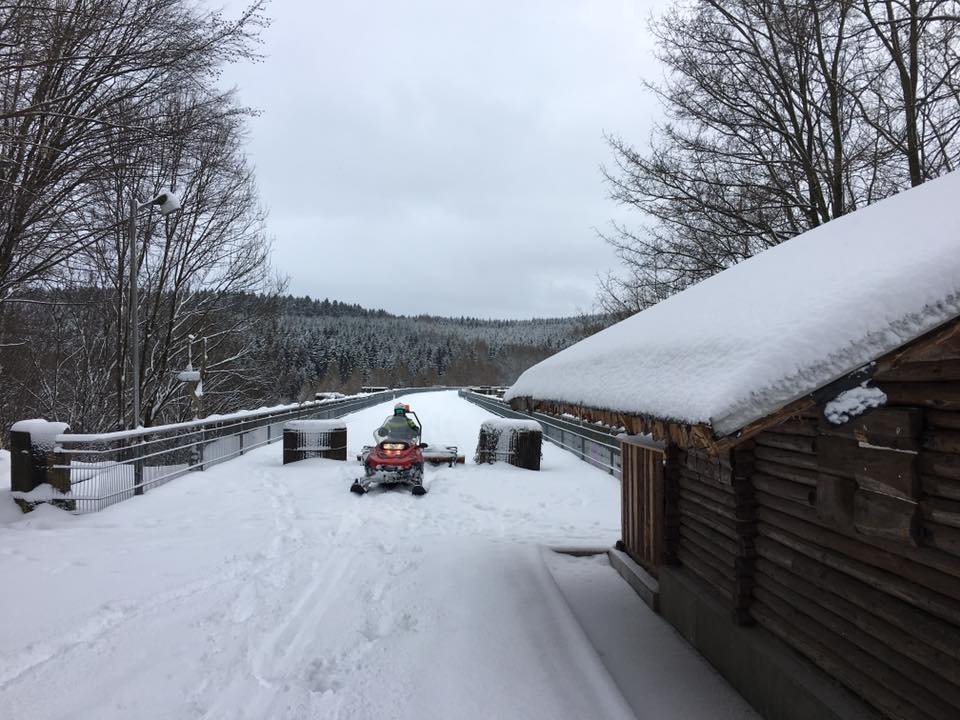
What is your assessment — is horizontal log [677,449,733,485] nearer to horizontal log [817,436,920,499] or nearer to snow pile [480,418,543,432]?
horizontal log [817,436,920,499]

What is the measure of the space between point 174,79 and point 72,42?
1108mm

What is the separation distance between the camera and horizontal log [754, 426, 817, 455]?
3.75m

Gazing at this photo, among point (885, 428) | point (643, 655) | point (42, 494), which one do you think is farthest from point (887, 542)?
point (42, 494)

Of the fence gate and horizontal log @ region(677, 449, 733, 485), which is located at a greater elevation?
horizontal log @ region(677, 449, 733, 485)

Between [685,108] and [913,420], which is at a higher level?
[685,108]

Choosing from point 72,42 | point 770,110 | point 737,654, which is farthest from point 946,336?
point 770,110

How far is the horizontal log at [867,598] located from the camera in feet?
9.16

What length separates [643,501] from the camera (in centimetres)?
692

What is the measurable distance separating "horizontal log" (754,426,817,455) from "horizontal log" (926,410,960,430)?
846 mm

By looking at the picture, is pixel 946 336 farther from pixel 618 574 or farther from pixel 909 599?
pixel 618 574

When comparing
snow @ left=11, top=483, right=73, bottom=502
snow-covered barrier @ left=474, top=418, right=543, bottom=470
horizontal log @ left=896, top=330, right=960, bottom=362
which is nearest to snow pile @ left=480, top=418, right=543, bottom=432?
Result: snow-covered barrier @ left=474, top=418, right=543, bottom=470

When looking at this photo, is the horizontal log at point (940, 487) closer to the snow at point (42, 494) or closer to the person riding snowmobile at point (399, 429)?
the person riding snowmobile at point (399, 429)

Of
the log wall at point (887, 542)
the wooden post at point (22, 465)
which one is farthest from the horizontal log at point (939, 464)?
the wooden post at point (22, 465)

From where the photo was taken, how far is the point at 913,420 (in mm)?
2881
